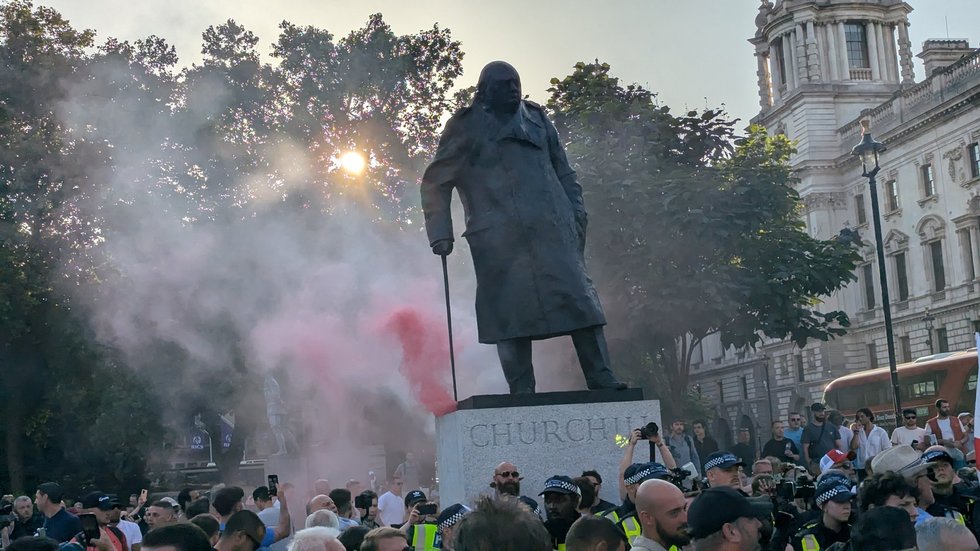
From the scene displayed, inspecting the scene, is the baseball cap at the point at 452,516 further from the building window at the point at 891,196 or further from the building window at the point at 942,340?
the building window at the point at 891,196

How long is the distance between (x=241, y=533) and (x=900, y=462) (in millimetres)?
3678

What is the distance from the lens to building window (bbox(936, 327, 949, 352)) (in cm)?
5578

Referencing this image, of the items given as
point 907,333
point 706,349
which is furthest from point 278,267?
point 706,349

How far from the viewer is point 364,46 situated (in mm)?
40531

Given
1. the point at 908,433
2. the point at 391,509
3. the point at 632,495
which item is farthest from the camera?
the point at 908,433

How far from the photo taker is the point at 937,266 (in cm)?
5700

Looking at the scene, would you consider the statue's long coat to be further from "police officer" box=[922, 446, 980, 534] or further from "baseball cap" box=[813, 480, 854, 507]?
"baseball cap" box=[813, 480, 854, 507]

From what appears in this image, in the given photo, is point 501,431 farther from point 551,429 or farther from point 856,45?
point 856,45

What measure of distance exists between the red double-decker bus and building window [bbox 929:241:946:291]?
1476cm

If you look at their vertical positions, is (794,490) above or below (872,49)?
below

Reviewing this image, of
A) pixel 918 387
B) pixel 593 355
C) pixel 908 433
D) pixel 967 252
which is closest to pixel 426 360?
pixel 908 433

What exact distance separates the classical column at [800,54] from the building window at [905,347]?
58.6ft

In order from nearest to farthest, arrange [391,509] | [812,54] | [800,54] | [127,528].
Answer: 1. [127,528]
2. [391,509]
3. [812,54]
4. [800,54]

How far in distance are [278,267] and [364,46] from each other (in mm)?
8415
